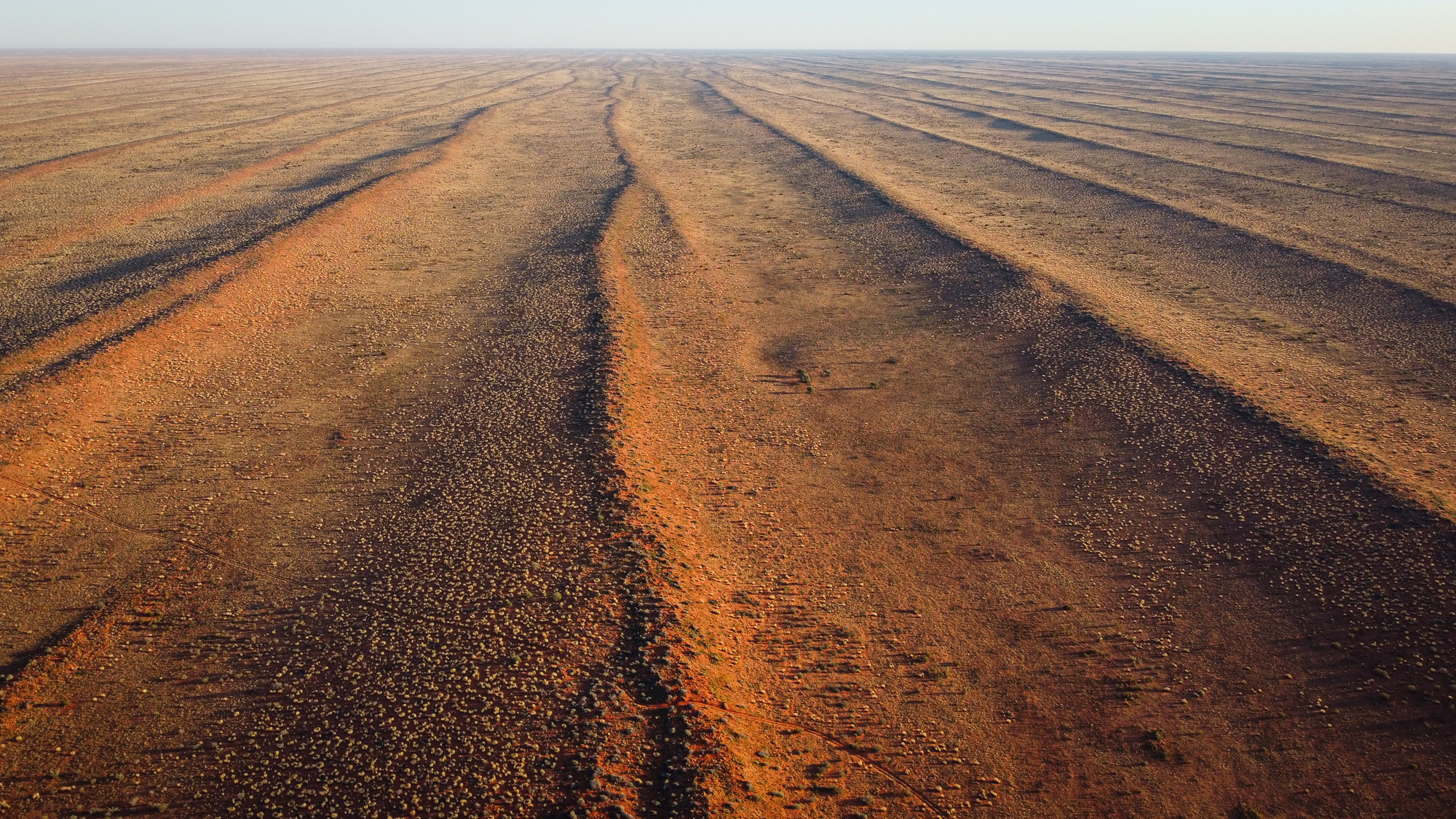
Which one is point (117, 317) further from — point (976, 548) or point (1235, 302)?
point (1235, 302)

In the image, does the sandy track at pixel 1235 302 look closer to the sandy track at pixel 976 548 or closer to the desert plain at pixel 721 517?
the desert plain at pixel 721 517

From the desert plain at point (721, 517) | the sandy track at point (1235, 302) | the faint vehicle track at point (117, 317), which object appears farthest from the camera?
the faint vehicle track at point (117, 317)

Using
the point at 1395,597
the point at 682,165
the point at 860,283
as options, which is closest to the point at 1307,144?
the point at 682,165

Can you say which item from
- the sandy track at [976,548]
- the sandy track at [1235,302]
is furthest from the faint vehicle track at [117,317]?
the sandy track at [1235,302]

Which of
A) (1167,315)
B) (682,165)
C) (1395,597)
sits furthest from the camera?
(682,165)

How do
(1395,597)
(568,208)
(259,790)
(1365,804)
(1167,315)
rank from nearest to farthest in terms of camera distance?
(259,790) → (1365,804) → (1395,597) → (1167,315) → (568,208)

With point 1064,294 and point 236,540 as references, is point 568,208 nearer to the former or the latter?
point 1064,294

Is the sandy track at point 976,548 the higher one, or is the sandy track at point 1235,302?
the sandy track at point 1235,302

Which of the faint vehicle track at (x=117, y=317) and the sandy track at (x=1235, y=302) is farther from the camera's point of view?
the faint vehicle track at (x=117, y=317)
